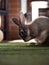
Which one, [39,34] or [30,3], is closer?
[39,34]

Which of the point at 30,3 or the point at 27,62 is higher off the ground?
the point at 30,3

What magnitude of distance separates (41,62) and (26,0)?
83.9 inches

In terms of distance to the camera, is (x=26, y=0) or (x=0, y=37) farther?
(x=26, y=0)

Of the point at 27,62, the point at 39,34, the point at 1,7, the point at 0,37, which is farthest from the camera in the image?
the point at 1,7

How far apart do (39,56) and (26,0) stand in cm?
207

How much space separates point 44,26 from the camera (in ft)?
4.98

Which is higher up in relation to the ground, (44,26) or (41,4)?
(41,4)

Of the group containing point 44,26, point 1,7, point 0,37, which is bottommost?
point 0,37

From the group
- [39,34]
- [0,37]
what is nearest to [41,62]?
[39,34]

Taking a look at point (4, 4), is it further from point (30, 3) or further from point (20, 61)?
point (20, 61)

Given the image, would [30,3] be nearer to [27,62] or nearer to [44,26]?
[44,26]

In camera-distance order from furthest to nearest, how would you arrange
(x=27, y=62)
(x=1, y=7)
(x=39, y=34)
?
(x=1, y=7) < (x=39, y=34) < (x=27, y=62)

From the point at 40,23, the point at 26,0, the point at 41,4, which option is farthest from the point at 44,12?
the point at 40,23

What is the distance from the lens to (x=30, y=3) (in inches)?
119
